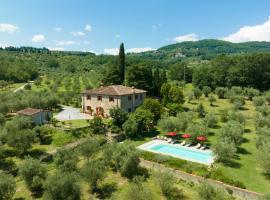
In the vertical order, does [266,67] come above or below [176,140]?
above

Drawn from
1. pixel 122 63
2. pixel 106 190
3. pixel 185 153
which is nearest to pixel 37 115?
pixel 106 190

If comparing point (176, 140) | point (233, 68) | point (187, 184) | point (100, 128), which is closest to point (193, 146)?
point (176, 140)

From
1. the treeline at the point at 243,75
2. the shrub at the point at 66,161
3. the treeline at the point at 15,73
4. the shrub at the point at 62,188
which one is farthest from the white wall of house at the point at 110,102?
the treeline at the point at 15,73

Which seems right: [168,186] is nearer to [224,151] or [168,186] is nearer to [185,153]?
[224,151]

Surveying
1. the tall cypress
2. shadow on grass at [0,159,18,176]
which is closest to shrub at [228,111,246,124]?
the tall cypress

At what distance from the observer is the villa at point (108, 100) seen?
47.3m

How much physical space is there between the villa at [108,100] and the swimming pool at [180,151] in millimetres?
13219

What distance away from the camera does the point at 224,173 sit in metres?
25.8

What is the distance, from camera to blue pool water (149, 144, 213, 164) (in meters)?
30.3

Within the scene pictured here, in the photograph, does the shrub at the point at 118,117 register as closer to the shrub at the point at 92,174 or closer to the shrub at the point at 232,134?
the shrub at the point at 232,134

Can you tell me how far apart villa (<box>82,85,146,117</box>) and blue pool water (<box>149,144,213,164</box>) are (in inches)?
586

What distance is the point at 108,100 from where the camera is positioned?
48.2 metres

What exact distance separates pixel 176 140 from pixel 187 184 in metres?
13.1

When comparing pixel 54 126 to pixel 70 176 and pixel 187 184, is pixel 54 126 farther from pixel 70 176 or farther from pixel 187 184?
pixel 187 184
